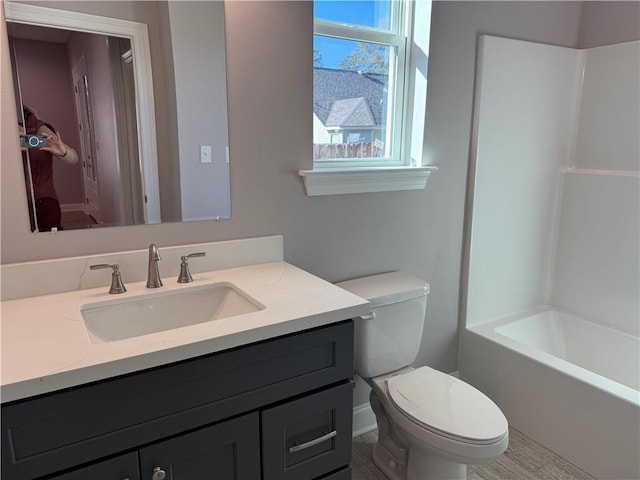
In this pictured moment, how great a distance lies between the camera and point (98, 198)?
1.41 meters

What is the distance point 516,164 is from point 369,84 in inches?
36.8

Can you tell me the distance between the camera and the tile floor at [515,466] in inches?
74.7

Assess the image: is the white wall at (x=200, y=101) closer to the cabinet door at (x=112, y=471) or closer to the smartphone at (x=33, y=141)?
the smartphone at (x=33, y=141)

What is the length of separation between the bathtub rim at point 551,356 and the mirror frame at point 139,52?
1.71m

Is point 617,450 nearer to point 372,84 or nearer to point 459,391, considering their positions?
point 459,391

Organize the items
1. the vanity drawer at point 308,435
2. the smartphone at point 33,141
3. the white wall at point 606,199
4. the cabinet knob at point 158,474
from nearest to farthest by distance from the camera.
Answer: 1. the cabinet knob at point 158,474
2. the vanity drawer at point 308,435
3. the smartphone at point 33,141
4. the white wall at point 606,199

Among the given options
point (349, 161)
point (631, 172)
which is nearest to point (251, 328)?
point (349, 161)

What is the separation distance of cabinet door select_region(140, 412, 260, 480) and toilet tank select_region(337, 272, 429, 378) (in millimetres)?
703

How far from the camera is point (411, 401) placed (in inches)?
65.1

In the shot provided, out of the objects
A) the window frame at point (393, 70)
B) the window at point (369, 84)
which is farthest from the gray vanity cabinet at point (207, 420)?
the window frame at point (393, 70)

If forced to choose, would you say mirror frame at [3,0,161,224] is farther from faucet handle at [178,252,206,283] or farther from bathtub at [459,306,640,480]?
bathtub at [459,306,640,480]

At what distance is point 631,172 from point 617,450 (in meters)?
1.36

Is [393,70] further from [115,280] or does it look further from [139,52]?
[115,280]

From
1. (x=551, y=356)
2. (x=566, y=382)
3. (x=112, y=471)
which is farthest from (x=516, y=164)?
(x=112, y=471)
